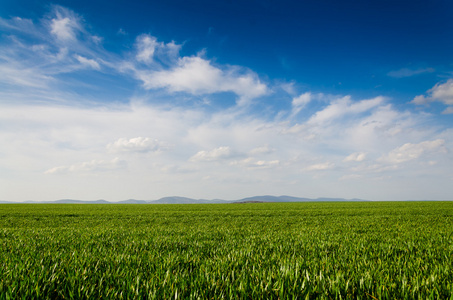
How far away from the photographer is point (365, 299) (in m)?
2.97

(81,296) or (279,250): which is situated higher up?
(81,296)

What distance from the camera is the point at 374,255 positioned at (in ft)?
18.6

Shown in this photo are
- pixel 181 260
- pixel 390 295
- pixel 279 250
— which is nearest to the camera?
pixel 390 295

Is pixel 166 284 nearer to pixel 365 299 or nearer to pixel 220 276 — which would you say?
pixel 220 276

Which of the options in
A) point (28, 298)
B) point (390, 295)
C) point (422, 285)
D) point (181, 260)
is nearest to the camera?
point (28, 298)

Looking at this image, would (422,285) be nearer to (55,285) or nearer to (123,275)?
(123,275)

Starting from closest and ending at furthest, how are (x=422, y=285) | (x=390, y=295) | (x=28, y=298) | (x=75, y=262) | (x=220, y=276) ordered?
(x=28, y=298), (x=390, y=295), (x=422, y=285), (x=220, y=276), (x=75, y=262)

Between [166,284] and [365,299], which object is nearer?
[365,299]

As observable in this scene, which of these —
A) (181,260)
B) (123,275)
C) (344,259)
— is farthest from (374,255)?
(123,275)

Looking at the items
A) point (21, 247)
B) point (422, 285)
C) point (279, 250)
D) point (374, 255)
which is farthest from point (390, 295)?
point (21, 247)

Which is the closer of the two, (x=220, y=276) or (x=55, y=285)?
(x=55, y=285)

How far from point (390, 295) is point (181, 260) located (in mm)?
3788

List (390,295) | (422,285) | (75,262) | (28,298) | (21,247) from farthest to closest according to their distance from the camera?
1. (21,247)
2. (75,262)
3. (422,285)
4. (390,295)
5. (28,298)

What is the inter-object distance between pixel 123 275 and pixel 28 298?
1278 millimetres
